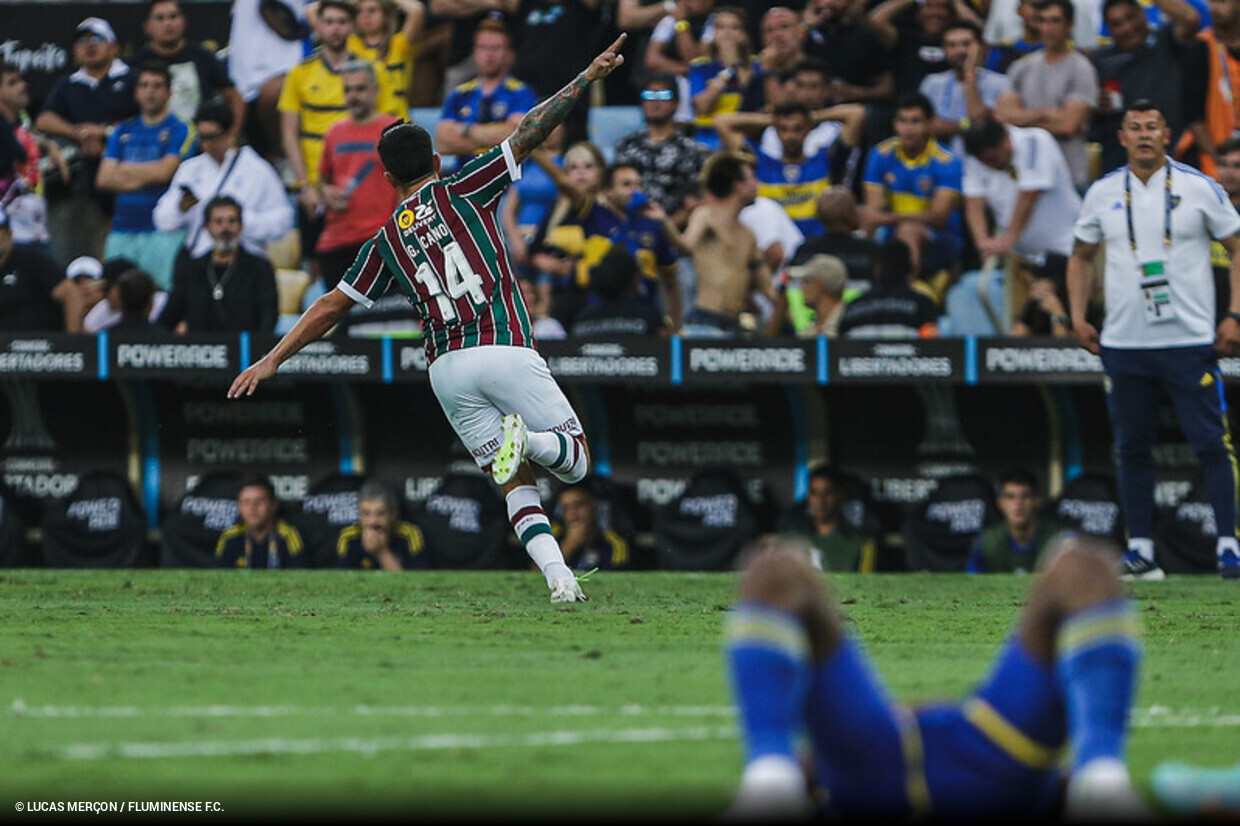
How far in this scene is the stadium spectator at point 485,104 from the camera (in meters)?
15.8

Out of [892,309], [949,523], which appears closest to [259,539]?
[892,309]

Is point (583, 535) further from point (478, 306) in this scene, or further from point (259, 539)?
point (478, 306)

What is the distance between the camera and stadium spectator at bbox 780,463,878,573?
1405 centimetres

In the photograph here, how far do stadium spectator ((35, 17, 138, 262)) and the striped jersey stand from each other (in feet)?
26.0

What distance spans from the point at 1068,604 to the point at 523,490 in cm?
621

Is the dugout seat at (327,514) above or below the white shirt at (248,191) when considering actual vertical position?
below

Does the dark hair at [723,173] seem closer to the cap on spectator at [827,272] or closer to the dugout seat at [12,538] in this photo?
the cap on spectator at [827,272]

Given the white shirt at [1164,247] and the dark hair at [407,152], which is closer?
the dark hair at [407,152]

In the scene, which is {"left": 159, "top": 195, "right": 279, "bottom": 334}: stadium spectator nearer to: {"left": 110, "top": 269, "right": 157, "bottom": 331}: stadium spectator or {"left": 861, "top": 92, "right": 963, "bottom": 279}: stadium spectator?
{"left": 110, "top": 269, "right": 157, "bottom": 331}: stadium spectator

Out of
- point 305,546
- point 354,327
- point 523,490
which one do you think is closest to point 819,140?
point 354,327

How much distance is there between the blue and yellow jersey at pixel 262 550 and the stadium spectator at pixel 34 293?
2419 millimetres

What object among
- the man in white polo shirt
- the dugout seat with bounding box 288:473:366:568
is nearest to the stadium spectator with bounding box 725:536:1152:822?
the man in white polo shirt

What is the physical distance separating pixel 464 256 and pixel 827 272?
4.75 metres

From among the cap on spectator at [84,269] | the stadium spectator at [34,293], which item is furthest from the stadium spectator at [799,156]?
the stadium spectator at [34,293]
